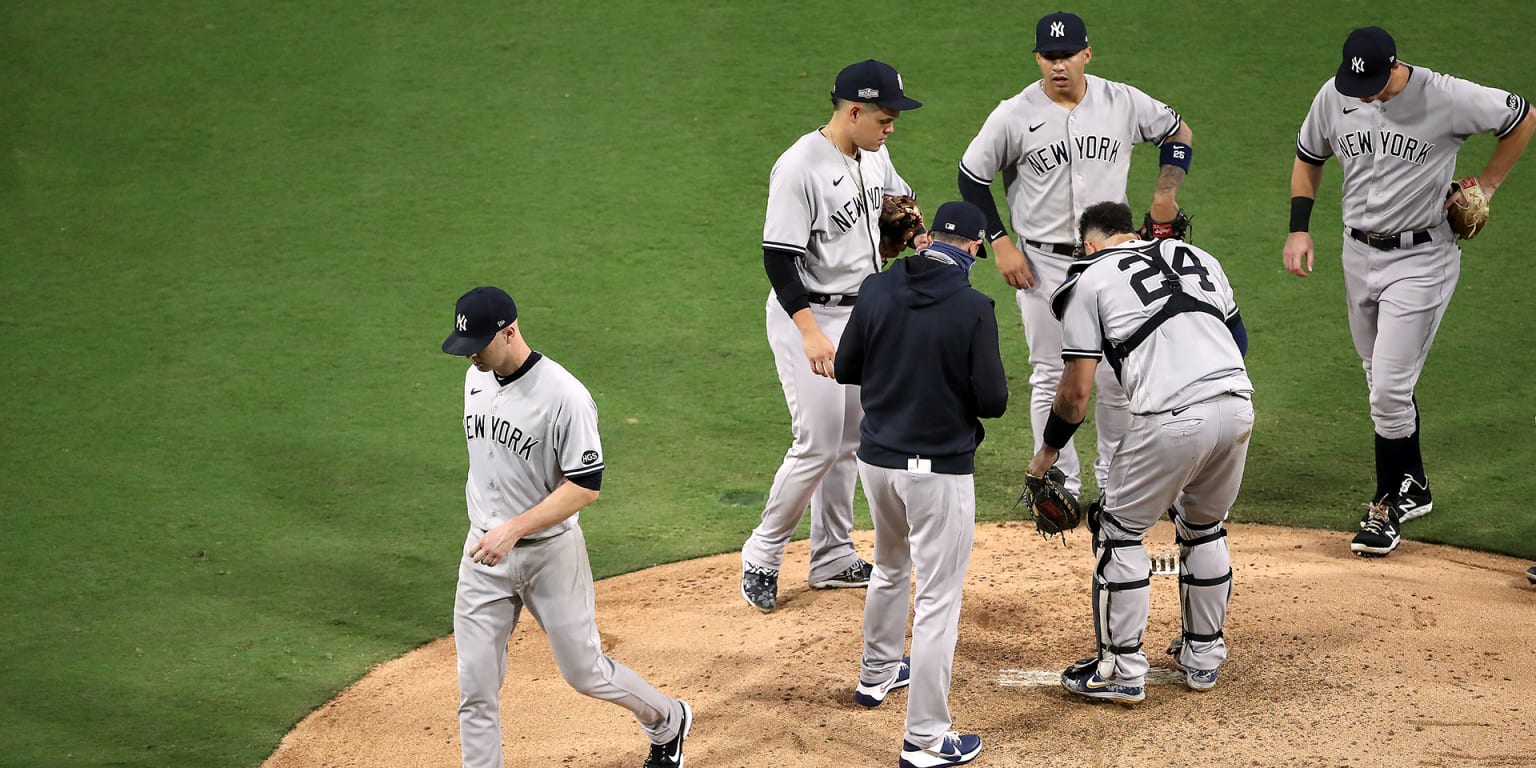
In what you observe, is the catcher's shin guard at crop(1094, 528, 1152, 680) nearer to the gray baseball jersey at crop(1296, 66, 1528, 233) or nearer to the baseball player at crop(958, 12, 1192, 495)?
the baseball player at crop(958, 12, 1192, 495)

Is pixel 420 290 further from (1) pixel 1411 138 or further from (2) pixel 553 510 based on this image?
(1) pixel 1411 138

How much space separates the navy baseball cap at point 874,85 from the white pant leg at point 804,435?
806 mm

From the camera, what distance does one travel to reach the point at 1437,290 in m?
5.88

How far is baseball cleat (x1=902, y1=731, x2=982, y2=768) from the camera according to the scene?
429 centimetres

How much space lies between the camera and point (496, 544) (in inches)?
162

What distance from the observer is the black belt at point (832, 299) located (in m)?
5.41

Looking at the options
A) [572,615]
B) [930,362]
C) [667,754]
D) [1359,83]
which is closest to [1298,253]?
[1359,83]

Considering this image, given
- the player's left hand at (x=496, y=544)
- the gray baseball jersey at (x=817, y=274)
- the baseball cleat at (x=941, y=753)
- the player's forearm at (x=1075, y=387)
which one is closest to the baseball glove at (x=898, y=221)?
the gray baseball jersey at (x=817, y=274)

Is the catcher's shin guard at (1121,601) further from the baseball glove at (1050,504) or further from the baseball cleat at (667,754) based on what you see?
the baseball cleat at (667,754)

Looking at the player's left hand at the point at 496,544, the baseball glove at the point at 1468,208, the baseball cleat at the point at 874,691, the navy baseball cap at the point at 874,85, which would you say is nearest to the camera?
the player's left hand at the point at 496,544

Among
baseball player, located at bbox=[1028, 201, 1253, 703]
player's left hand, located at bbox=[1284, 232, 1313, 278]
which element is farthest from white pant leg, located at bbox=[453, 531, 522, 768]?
player's left hand, located at bbox=[1284, 232, 1313, 278]

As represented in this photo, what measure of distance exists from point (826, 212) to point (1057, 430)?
125cm

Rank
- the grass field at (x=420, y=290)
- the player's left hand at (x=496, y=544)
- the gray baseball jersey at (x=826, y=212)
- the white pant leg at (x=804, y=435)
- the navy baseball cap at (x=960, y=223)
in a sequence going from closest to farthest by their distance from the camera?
the player's left hand at (x=496, y=544) → the navy baseball cap at (x=960, y=223) → the gray baseball jersey at (x=826, y=212) → the white pant leg at (x=804, y=435) → the grass field at (x=420, y=290)

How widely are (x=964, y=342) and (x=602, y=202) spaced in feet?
21.0
